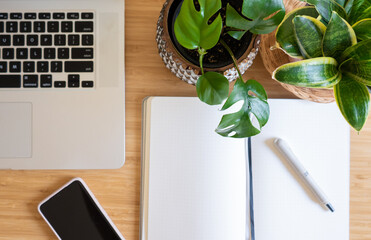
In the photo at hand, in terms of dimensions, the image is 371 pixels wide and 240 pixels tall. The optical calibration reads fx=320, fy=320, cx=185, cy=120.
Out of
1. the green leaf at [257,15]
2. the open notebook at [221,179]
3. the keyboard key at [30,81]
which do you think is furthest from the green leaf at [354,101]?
the keyboard key at [30,81]

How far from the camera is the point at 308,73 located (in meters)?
0.33

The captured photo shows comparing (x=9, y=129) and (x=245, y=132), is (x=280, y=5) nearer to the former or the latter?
(x=245, y=132)

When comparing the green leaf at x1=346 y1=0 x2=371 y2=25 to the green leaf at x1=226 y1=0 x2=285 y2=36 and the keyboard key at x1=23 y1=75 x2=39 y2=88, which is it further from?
the keyboard key at x1=23 y1=75 x2=39 y2=88

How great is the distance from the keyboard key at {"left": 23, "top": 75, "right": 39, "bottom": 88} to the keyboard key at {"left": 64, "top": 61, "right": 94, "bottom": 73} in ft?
0.18

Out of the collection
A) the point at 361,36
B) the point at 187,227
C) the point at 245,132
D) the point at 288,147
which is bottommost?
the point at 187,227

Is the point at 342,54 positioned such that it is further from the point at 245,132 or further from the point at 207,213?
the point at 207,213

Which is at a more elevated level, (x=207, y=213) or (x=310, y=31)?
(x=310, y=31)

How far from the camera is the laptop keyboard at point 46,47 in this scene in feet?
1.78

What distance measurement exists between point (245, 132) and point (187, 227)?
25 cm

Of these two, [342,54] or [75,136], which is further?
[75,136]

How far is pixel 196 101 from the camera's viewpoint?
0.55 meters

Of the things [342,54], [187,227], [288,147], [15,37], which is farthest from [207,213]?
[15,37]

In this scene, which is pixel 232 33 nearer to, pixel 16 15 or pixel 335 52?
pixel 335 52

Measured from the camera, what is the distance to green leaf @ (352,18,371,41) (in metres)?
0.33
